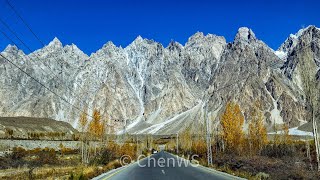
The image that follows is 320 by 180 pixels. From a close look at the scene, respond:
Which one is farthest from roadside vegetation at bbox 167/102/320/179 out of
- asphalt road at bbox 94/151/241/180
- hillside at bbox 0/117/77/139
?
hillside at bbox 0/117/77/139

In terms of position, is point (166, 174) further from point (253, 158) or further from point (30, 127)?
point (30, 127)

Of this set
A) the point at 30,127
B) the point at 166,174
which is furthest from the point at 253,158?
the point at 30,127

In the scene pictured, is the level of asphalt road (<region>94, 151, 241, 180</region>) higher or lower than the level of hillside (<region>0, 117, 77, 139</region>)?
lower

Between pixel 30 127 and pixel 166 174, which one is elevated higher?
pixel 30 127

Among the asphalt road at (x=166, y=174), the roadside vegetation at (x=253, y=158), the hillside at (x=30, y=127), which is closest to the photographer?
the roadside vegetation at (x=253, y=158)

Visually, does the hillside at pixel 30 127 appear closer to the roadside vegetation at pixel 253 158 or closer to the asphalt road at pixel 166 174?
the roadside vegetation at pixel 253 158

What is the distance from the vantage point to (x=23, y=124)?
135 m

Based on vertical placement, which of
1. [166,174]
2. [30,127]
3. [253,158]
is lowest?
[166,174]

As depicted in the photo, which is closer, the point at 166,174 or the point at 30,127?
the point at 166,174

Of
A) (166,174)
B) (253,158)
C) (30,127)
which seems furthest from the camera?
(30,127)

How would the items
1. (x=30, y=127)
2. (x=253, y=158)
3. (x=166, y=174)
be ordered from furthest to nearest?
(x=30, y=127) < (x=253, y=158) < (x=166, y=174)

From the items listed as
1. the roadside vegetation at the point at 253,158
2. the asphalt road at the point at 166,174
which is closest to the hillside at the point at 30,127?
the roadside vegetation at the point at 253,158

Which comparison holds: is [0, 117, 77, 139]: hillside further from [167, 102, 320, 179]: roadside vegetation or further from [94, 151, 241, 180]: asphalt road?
[94, 151, 241, 180]: asphalt road

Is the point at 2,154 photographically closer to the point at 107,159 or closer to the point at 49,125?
the point at 107,159
